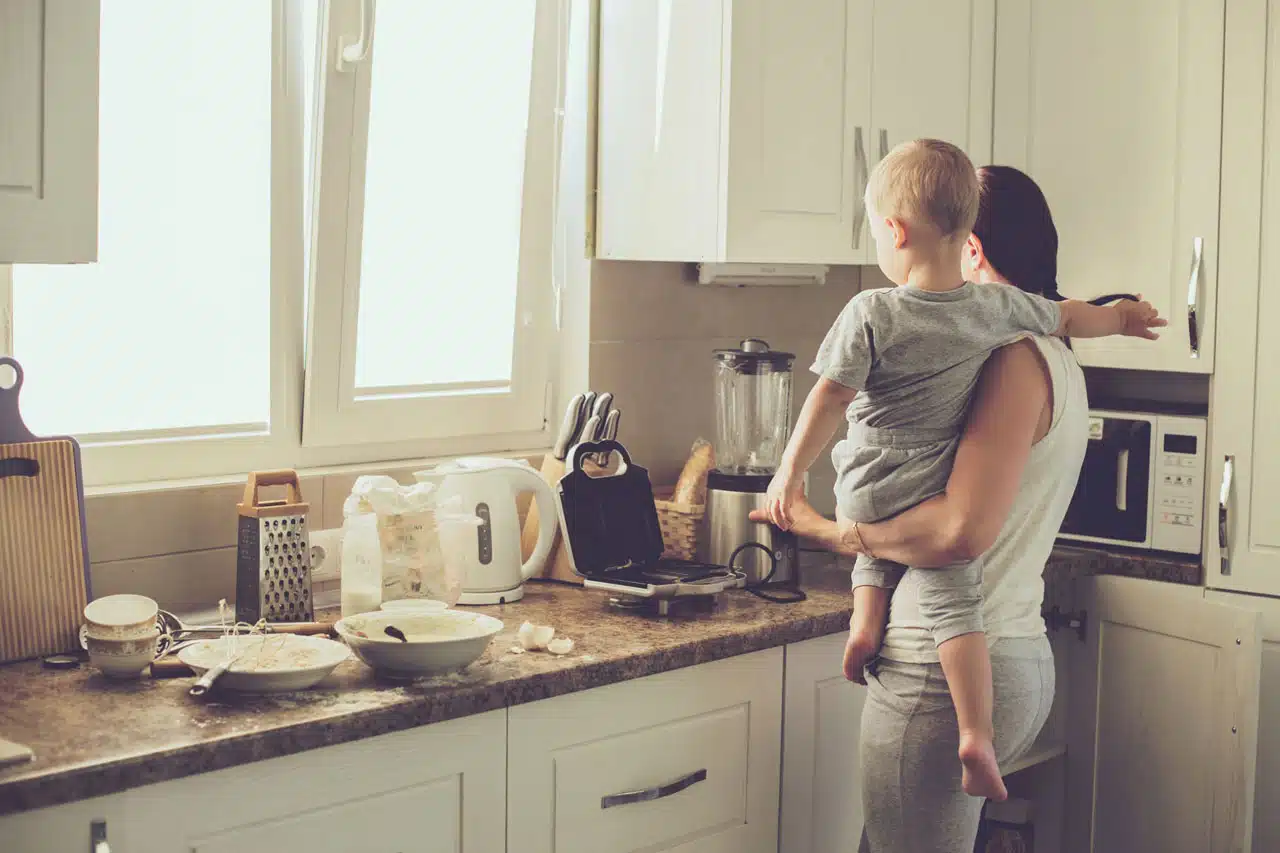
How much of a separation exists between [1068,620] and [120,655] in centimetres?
197

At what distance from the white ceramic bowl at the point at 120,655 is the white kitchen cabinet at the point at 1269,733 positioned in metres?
2.06

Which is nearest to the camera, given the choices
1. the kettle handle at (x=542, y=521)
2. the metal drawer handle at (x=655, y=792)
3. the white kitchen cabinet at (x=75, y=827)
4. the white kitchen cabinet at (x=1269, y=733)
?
the white kitchen cabinet at (x=75, y=827)

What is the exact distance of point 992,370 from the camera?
196 centimetres

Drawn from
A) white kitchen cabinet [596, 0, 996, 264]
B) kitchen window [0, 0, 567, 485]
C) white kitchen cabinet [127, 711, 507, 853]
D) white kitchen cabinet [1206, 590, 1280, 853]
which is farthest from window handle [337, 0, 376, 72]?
white kitchen cabinet [1206, 590, 1280, 853]

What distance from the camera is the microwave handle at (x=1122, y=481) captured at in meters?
3.07

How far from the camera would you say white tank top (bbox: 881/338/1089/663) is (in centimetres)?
200

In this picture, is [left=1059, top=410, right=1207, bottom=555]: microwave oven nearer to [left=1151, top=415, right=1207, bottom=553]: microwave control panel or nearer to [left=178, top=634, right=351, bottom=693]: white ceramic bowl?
[left=1151, top=415, right=1207, bottom=553]: microwave control panel

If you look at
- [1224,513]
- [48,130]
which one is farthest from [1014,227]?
[48,130]

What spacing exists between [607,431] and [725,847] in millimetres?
781

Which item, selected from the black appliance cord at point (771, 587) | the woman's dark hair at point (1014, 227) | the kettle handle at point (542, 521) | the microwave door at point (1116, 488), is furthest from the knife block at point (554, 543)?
the microwave door at point (1116, 488)

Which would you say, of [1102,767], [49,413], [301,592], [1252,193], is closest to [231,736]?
[301,592]

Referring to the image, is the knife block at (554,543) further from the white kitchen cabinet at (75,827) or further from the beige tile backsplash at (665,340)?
the white kitchen cabinet at (75,827)

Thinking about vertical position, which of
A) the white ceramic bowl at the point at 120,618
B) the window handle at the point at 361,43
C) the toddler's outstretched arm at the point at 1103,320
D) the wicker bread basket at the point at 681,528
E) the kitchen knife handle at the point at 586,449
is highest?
the window handle at the point at 361,43

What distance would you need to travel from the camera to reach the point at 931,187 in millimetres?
1906
